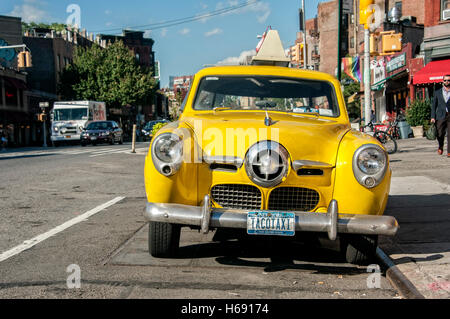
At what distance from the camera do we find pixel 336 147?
4.79 metres

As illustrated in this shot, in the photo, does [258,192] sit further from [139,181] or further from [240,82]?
[139,181]

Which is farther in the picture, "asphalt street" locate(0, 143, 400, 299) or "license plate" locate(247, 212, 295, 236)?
"license plate" locate(247, 212, 295, 236)

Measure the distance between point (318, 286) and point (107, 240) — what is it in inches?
99.6

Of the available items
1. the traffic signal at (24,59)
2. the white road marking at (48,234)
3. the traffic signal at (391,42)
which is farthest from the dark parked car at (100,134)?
the white road marking at (48,234)

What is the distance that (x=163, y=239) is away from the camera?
4.97 metres

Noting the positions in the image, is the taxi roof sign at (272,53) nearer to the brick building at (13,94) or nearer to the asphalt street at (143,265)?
the asphalt street at (143,265)

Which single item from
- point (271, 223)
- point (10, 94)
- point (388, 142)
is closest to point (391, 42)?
point (388, 142)

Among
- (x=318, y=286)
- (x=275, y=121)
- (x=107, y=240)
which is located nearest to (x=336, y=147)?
(x=275, y=121)

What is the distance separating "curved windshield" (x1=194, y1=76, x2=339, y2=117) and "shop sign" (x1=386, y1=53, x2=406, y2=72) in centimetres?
2827

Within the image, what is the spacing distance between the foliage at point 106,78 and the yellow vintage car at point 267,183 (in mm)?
57304

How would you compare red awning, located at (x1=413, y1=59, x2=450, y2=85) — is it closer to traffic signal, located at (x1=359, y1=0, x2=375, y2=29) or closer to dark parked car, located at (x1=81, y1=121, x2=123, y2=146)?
traffic signal, located at (x1=359, y1=0, x2=375, y2=29)

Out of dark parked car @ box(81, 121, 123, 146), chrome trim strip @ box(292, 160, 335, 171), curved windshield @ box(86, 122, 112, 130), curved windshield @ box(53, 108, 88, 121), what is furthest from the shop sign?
chrome trim strip @ box(292, 160, 335, 171)

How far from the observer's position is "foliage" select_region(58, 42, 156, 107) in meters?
60.3

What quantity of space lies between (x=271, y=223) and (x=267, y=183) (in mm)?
367
